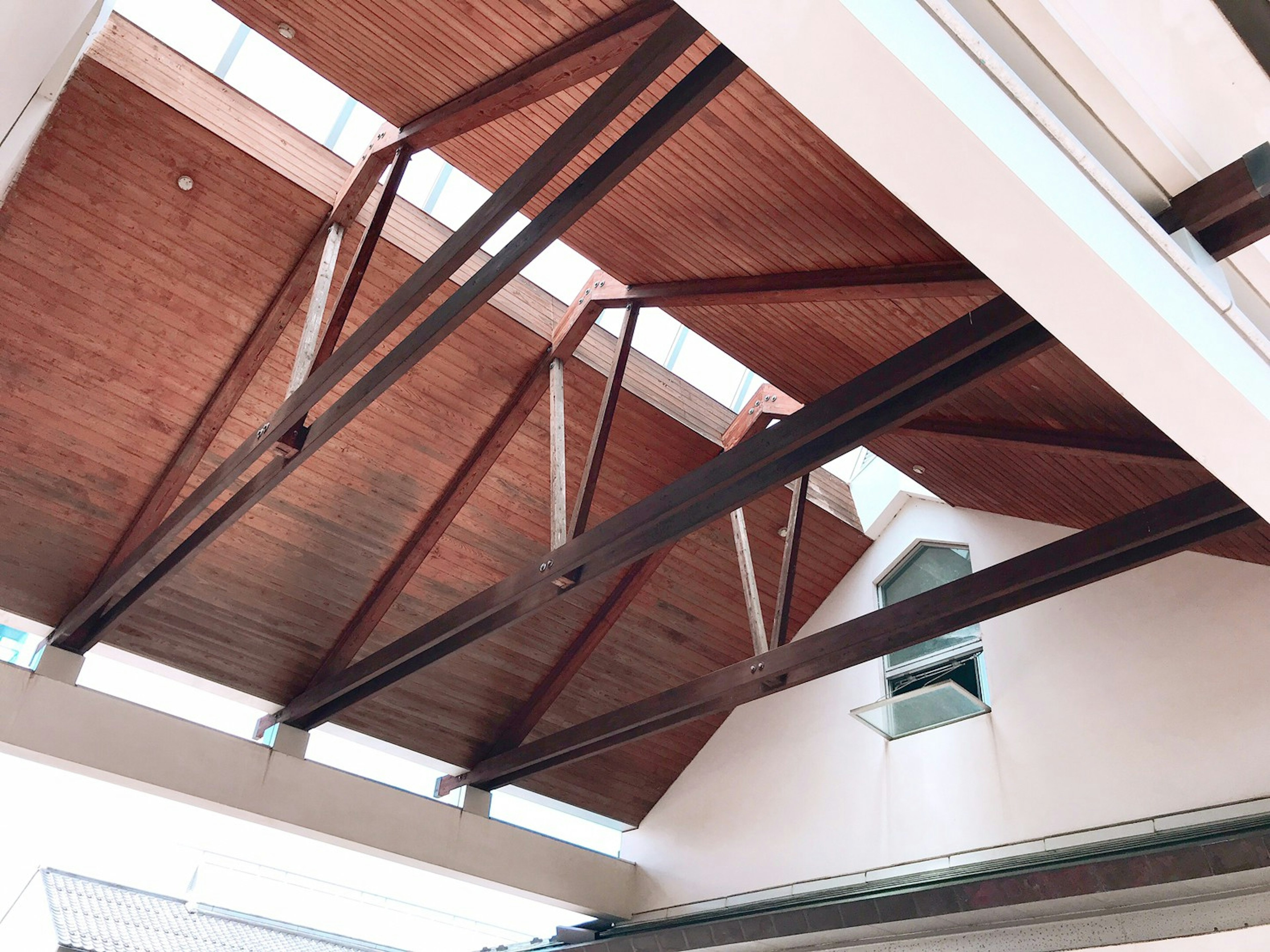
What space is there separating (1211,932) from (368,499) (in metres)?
7.53

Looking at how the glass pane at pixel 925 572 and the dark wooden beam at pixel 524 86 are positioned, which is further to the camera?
the glass pane at pixel 925 572

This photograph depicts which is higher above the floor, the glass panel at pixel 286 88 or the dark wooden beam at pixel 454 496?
the glass panel at pixel 286 88

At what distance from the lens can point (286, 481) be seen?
9.39m

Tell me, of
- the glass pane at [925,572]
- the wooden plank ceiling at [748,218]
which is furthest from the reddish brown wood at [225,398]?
the glass pane at [925,572]

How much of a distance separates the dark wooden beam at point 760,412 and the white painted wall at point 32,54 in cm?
621

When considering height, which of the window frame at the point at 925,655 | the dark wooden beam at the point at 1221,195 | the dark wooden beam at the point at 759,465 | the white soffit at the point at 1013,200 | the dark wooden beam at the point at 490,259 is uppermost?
the window frame at the point at 925,655

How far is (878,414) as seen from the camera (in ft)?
19.1

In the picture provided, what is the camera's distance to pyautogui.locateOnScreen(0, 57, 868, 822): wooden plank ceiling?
7.91 m

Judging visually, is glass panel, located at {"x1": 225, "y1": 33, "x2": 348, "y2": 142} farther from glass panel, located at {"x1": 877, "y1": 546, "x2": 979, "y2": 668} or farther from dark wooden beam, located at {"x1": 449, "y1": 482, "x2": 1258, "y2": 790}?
glass panel, located at {"x1": 877, "y1": 546, "x2": 979, "y2": 668}

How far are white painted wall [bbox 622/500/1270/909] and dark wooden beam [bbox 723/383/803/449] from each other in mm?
2273

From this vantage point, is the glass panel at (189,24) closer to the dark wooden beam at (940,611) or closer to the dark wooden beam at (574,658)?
the dark wooden beam at (574,658)

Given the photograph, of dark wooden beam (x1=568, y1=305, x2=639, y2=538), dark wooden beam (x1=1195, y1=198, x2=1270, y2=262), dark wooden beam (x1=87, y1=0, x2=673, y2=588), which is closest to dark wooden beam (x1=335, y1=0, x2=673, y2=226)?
dark wooden beam (x1=87, y1=0, x2=673, y2=588)

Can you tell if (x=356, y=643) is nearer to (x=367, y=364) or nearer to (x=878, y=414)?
(x=367, y=364)

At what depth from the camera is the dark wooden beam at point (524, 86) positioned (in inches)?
210
